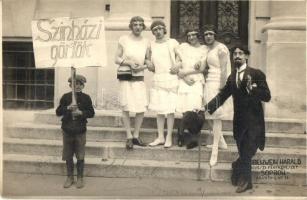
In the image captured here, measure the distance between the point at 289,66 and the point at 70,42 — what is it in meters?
3.65

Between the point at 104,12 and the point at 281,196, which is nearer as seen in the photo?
the point at 281,196

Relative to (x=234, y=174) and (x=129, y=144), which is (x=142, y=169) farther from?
(x=234, y=174)

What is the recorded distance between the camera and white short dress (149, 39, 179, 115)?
596 centimetres

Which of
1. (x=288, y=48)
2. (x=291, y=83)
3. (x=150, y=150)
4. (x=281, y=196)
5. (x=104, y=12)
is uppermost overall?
(x=104, y=12)

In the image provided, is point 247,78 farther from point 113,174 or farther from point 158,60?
point 113,174

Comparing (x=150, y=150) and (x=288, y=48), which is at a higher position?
(x=288, y=48)

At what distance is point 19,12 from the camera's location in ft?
27.9

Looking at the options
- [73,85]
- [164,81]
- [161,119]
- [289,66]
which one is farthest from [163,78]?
[289,66]

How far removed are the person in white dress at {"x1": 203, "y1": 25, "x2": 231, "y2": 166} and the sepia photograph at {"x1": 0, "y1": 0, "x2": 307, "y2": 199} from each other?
12mm

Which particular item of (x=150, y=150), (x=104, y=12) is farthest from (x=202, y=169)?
(x=104, y=12)

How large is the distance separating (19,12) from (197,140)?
170 inches

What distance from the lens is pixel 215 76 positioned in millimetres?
5758

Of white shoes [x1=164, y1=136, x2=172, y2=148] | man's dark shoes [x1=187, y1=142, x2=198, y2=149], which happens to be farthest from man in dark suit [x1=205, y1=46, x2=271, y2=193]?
white shoes [x1=164, y1=136, x2=172, y2=148]

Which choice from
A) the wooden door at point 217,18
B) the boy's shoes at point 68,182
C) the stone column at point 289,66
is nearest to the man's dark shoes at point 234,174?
the boy's shoes at point 68,182
